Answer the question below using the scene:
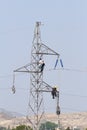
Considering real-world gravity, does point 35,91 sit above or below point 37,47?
below

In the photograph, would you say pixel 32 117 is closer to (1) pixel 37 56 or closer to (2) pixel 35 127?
(2) pixel 35 127

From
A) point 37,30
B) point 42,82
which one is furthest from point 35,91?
point 37,30

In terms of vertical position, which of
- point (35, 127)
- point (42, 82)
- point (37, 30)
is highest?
point (37, 30)

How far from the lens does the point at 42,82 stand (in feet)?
162

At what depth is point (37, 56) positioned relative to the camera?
164 feet

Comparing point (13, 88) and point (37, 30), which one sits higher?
point (37, 30)

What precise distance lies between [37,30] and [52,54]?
2.72m

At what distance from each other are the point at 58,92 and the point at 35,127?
4.00 m

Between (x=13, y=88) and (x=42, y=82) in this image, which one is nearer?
(x=42, y=82)

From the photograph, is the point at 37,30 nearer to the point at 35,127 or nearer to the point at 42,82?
the point at 42,82

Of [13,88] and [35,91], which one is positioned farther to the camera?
[13,88]

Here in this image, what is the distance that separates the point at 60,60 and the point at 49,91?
2.72m

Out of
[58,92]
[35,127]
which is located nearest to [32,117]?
[35,127]

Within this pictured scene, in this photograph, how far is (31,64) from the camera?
49.9 m
